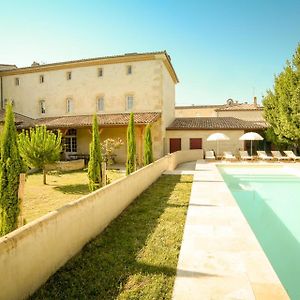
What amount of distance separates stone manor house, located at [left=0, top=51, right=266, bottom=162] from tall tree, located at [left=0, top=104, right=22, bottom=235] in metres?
16.0

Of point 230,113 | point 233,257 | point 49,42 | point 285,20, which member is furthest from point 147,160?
point 230,113

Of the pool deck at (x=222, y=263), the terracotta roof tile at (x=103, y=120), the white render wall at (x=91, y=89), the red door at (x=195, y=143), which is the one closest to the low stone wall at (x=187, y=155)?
the red door at (x=195, y=143)

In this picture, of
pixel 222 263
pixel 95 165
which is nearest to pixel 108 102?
pixel 95 165

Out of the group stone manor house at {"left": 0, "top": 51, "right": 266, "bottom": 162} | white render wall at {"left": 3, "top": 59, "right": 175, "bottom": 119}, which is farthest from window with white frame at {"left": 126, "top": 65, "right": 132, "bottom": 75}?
white render wall at {"left": 3, "top": 59, "right": 175, "bottom": 119}

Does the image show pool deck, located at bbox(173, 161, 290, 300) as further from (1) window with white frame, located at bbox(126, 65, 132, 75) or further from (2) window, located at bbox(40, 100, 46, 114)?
(2) window, located at bbox(40, 100, 46, 114)

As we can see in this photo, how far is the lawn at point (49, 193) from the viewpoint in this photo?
31.2ft

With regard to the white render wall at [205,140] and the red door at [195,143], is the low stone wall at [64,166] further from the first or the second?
the red door at [195,143]

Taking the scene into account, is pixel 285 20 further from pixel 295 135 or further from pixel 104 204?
pixel 104 204

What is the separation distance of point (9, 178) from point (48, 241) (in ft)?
8.07

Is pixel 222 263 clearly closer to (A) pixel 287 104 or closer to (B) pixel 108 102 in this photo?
(A) pixel 287 104

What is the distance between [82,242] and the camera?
232 inches

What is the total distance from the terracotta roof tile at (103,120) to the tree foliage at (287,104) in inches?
425

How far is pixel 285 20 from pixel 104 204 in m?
14.5

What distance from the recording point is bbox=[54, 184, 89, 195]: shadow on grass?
1259 cm
